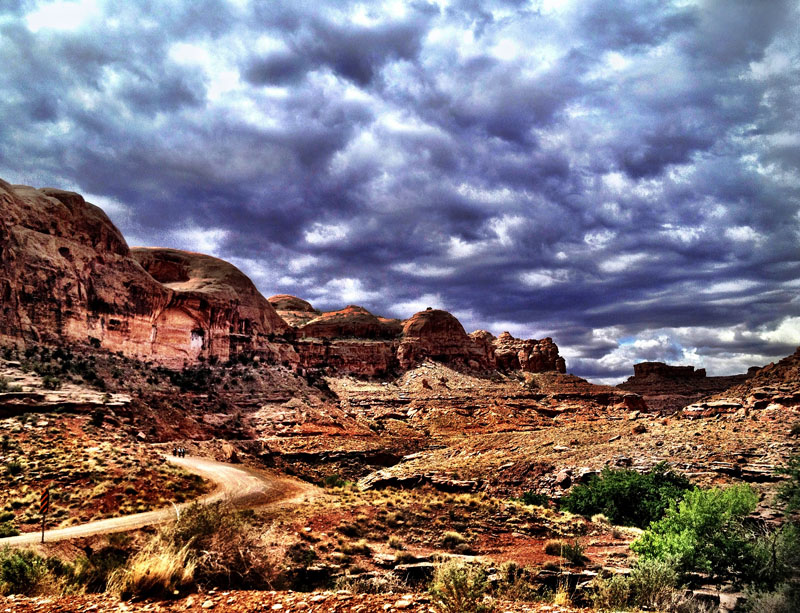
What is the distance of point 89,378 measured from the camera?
Result: 3956 cm

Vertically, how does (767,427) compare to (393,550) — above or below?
above

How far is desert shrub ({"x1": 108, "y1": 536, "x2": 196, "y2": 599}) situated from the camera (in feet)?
23.7

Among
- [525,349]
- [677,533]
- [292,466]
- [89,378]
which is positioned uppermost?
[525,349]

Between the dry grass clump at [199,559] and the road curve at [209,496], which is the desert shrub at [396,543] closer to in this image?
the dry grass clump at [199,559]

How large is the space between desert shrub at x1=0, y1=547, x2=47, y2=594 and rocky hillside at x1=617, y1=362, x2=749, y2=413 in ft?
304

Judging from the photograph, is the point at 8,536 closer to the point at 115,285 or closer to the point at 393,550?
the point at 393,550

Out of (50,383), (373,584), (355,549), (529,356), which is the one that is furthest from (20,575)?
(529,356)

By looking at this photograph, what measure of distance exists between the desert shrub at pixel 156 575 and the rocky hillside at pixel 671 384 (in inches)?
3608

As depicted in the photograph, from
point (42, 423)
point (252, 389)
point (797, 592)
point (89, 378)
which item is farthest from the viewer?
point (252, 389)

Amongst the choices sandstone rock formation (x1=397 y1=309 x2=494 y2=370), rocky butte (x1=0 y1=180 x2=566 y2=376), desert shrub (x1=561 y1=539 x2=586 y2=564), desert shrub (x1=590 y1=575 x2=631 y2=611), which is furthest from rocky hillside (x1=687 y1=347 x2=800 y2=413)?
rocky butte (x1=0 y1=180 x2=566 y2=376)

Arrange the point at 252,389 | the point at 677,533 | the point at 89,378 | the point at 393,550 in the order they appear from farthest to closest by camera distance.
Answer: the point at 252,389
the point at 89,378
the point at 393,550
the point at 677,533

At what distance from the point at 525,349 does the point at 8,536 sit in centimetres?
10658

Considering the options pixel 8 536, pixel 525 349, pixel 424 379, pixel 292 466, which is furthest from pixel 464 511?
pixel 525 349

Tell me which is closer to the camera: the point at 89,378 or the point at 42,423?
the point at 42,423
